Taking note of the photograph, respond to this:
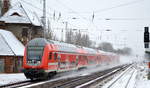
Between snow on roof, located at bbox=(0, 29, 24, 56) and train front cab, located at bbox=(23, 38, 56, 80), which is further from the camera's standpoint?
snow on roof, located at bbox=(0, 29, 24, 56)

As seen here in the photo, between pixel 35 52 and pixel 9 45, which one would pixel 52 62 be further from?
pixel 9 45

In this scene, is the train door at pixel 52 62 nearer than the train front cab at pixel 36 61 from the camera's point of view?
No

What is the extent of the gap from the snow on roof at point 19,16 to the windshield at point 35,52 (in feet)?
82.0

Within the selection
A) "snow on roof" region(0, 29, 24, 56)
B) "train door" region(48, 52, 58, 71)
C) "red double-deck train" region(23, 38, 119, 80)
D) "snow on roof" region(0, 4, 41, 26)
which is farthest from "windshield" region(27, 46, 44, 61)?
"snow on roof" region(0, 4, 41, 26)

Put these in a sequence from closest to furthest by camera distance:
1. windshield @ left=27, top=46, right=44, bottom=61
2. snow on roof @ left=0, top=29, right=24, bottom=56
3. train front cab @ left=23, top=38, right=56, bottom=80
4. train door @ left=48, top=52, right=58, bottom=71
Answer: train front cab @ left=23, top=38, right=56, bottom=80 → windshield @ left=27, top=46, right=44, bottom=61 → train door @ left=48, top=52, right=58, bottom=71 → snow on roof @ left=0, top=29, right=24, bottom=56

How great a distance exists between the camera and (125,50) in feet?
382

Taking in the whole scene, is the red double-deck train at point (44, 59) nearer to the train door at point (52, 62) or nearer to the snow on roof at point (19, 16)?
the train door at point (52, 62)

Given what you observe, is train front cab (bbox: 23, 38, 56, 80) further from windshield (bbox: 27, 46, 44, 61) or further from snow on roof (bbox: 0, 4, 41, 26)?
snow on roof (bbox: 0, 4, 41, 26)

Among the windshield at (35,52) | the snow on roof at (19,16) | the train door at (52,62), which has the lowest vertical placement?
the train door at (52,62)

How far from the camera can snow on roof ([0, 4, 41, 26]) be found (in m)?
50.2

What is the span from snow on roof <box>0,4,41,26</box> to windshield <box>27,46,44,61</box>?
984 inches

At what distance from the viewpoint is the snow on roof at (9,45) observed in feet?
136

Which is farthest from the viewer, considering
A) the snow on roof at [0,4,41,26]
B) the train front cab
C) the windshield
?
the snow on roof at [0,4,41,26]

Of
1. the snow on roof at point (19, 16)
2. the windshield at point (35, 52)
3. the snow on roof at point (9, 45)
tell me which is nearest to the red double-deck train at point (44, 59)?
the windshield at point (35, 52)
